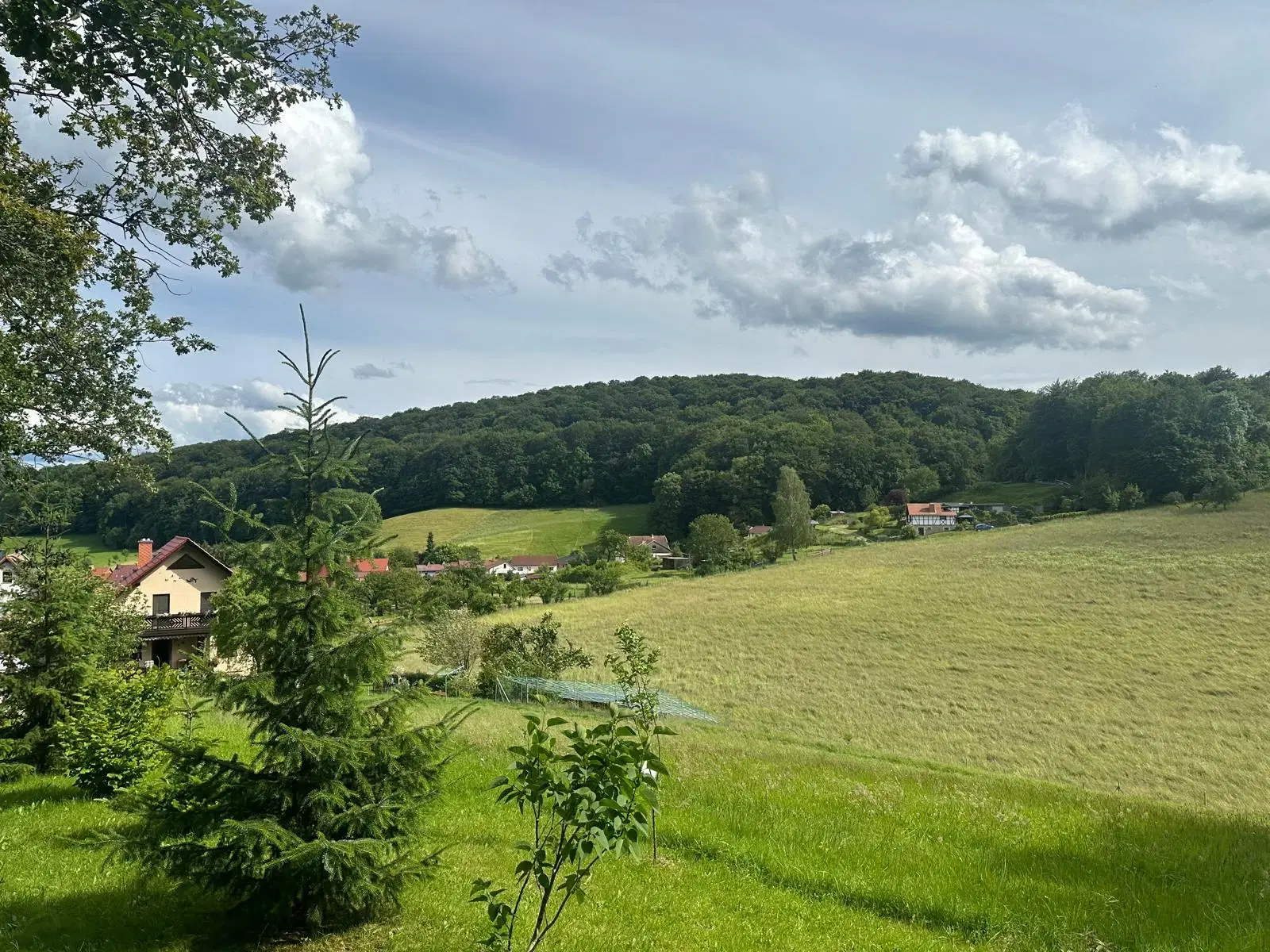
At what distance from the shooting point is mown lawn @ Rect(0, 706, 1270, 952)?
6.55 metres

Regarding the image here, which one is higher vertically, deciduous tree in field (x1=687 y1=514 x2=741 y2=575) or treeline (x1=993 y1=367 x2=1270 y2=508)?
treeline (x1=993 y1=367 x2=1270 y2=508)

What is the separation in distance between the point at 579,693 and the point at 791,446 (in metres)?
83.6

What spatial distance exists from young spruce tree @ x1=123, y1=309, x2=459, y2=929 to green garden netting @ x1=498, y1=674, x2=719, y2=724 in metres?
18.4

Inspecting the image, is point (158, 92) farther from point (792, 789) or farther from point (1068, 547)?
point (1068, 547)

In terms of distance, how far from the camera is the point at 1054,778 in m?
21.0

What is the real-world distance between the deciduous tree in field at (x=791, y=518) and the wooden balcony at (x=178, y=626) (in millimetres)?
51552

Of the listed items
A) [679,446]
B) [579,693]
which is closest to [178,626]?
[579,693]

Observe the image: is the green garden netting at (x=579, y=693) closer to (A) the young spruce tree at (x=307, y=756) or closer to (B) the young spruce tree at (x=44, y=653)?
(B) the young spruce tree at (x=44, y=653)

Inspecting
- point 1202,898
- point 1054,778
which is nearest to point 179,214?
point 1202,898

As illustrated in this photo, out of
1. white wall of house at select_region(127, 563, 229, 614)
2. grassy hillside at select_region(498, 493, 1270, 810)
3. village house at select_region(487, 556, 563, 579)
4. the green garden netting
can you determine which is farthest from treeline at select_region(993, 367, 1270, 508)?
white wall of house at select_region(127, 563, 229, 614)

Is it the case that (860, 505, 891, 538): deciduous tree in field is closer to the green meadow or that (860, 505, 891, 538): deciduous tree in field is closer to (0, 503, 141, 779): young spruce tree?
the green meadow

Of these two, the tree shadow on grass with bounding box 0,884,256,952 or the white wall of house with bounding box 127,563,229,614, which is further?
the white wall of house with bounding box 127,563,229,614

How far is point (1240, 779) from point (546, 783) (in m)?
24.5

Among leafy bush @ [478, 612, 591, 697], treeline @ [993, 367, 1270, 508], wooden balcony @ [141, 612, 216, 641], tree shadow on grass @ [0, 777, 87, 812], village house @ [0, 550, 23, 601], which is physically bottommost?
leafy bush @ [478, 612, 591, 697]
